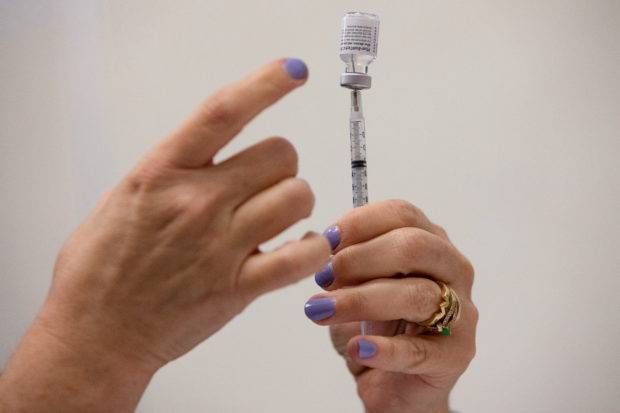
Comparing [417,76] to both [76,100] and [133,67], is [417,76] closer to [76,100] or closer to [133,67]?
[133,67]

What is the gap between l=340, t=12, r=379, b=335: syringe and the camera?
76cm

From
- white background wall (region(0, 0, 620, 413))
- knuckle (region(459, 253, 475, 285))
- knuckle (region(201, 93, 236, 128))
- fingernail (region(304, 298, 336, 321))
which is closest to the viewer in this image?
knuckle (region(201, 93, 236, 128))

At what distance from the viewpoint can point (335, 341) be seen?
3.51 ft

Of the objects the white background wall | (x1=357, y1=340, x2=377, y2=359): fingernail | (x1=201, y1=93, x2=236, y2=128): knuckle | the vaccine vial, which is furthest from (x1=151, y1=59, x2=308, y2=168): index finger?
the white background wall

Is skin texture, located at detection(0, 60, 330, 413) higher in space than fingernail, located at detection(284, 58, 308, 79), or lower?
lower

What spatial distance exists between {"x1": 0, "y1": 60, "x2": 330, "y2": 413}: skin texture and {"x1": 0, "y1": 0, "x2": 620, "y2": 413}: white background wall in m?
0.82

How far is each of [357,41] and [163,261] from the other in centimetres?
42

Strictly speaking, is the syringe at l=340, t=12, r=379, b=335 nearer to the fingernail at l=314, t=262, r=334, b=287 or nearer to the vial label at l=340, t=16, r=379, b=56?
the vial label at l=340, t=16, r=379, b=56

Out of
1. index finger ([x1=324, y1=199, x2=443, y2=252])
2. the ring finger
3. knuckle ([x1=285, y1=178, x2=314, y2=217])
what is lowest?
the ring finger

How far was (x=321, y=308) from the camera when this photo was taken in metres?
0.72

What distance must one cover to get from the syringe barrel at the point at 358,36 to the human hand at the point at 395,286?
0.72 feet

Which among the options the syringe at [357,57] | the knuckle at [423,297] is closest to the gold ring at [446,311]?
the knuckle at [423,297]

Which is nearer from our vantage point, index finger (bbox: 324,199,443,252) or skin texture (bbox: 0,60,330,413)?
skin texture (bbox: 0,60,330,413)

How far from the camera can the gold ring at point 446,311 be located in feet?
2.63
